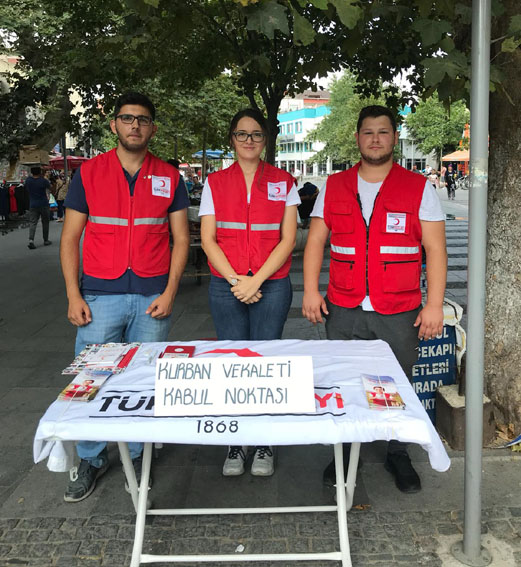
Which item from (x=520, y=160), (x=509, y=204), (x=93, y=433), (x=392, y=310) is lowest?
(x=93, y=433)

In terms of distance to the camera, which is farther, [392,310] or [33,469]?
[33,469]

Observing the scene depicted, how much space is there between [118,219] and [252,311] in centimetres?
87

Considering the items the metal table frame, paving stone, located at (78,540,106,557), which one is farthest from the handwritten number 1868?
paving stone, located at (78,540,106,557)

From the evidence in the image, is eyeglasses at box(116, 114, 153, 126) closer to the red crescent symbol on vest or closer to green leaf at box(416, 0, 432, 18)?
the red crescent symbol on vest

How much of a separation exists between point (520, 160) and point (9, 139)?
1835 centimetres

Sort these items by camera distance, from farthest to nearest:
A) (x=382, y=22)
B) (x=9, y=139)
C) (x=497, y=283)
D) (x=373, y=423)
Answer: (x=9, y=139)
(x=382, y=22)
(x=497, y=283)
(x=373, y=423)

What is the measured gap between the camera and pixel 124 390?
2.26 meters

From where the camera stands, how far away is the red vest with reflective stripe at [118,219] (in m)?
3.05

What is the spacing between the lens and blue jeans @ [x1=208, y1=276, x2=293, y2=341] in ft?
10.6

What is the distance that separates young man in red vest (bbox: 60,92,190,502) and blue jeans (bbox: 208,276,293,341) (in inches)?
10.4

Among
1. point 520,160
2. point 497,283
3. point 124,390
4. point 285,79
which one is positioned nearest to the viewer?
point 124,390

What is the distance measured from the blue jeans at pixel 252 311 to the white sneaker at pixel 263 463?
64 centimetres

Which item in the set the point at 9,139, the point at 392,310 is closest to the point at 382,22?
the point at 392,310

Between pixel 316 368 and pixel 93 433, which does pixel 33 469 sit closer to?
pixel 93 433
